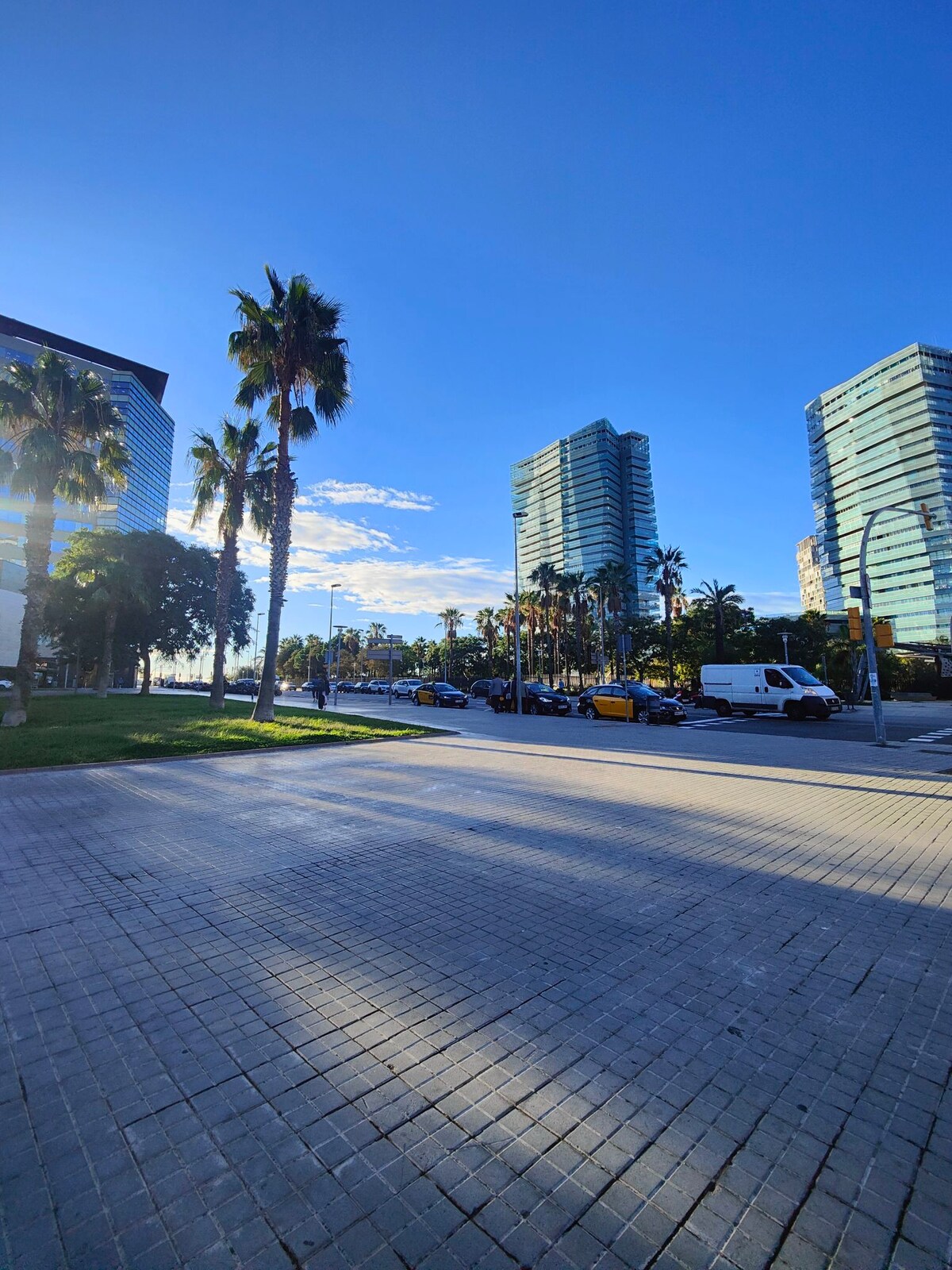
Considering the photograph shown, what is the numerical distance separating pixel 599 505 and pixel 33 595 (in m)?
133

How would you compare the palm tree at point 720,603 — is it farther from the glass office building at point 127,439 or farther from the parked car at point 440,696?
the glass office building at point 127,439

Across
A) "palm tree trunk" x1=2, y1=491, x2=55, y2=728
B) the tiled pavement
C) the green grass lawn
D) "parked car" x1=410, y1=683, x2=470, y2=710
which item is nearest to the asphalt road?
the green grass lawn

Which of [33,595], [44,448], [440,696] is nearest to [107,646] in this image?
[33,595]

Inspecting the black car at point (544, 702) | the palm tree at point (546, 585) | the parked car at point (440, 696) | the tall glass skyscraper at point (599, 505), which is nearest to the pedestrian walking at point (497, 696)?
the black car at point (544, 702)

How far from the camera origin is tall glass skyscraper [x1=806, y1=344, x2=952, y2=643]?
4806 inches

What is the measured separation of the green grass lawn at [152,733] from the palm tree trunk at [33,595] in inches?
29.3

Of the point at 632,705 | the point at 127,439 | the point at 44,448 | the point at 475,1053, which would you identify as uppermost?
the point at 127,439

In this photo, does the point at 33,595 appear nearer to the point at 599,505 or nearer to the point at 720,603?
the point at 720,603

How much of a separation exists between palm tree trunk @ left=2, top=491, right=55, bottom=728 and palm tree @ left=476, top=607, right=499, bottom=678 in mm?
55377

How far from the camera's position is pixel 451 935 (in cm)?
389

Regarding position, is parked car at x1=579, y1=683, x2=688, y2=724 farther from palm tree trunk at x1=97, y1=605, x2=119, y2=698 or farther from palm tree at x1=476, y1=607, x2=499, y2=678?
palm tree at x1=476, y1=607, x2=499, y2=678

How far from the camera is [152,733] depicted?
14.7 m

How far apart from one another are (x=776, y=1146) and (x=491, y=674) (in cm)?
6653

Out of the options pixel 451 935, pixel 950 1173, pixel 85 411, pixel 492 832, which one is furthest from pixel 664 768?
pixel 85 411
